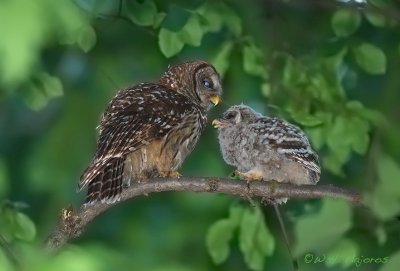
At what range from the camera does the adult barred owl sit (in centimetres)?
262

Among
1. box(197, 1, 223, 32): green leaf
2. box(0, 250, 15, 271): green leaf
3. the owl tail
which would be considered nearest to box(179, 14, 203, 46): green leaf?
box(197, 1, 223, 32): green leaf

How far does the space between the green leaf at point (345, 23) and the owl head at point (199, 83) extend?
0.63 metres

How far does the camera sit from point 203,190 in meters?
2.36

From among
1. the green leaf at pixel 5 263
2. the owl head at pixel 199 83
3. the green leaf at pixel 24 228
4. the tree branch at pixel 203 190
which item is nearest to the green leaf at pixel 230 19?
the owl head at pixel 199 83

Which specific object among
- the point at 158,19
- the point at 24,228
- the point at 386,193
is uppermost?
the point at 386,193

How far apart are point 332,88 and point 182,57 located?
88 cm

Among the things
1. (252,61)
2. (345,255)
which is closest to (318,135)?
(252,61)

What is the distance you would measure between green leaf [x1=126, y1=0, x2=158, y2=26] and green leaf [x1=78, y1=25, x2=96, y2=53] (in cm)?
27

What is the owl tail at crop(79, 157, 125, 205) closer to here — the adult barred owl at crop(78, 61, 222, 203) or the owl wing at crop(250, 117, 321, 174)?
the adult barred owl at crop(78, 61, 222, 203)

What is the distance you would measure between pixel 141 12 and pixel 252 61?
498mm

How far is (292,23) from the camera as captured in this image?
4492 mm

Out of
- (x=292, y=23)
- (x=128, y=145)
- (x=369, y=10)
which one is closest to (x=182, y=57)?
(x=292, y=23)

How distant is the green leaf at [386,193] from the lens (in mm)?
1567

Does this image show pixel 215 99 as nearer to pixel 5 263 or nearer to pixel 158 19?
pixel 158 19
